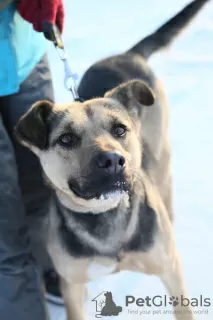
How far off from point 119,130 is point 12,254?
17.0 inches

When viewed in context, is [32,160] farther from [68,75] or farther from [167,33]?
[167,33]

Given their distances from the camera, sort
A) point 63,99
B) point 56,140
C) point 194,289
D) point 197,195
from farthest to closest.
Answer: point 63,99, point 197,195, point 194,289, point 56,140

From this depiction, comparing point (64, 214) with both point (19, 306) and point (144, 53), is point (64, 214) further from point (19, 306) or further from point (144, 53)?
point (144, 53)

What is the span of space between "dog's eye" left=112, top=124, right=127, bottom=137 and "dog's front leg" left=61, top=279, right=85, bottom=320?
1.43 feet

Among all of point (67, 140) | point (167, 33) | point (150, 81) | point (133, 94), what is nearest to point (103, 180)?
point (67, 140)

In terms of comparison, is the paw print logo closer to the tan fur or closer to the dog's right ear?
the tan fur

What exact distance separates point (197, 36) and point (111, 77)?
1.41 meters

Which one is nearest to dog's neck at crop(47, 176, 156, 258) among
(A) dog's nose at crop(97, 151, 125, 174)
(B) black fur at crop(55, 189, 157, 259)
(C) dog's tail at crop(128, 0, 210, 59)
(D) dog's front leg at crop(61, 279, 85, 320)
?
(B) black fur at crop(55, 189, 157, 259)

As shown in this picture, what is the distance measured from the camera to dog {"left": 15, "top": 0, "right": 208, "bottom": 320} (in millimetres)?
1319

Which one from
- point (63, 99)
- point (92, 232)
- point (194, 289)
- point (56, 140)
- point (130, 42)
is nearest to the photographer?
point (56, 140)

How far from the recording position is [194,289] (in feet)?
5.58

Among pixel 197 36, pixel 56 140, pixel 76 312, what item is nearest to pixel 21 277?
pixel 76 312

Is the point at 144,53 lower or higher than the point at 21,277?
higher

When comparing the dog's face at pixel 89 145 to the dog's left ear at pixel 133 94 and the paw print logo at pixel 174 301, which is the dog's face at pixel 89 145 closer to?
the dog's left ear at pixel 133 94
